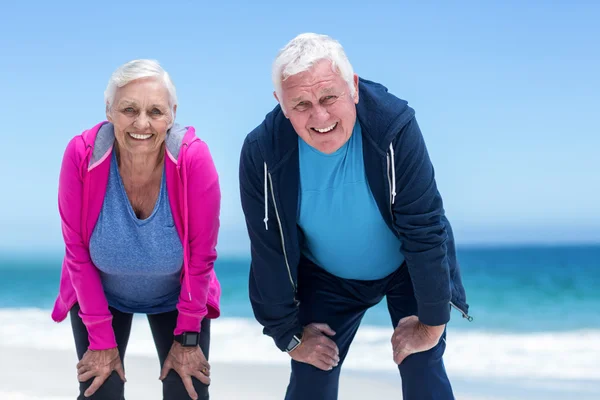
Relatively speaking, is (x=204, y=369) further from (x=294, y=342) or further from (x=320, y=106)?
(x=320, y=106)

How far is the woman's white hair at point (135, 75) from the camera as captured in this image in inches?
97.2

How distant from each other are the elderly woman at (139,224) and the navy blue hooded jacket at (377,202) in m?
0.23

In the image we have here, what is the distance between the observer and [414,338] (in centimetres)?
246

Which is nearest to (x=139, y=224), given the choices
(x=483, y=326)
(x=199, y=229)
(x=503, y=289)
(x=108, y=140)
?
(x=199, y=229)

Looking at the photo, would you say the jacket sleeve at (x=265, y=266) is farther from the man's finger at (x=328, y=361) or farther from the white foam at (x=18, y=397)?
the white foam at (x=18, y=397)

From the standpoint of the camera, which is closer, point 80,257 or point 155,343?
point 80,257

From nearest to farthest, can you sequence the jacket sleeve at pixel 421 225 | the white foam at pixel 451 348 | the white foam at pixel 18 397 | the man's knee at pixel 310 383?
the jacket sleeve at pixel 421 225 → the man's knee at pixel 310 383 → the white foam at pixel 18 397 → the white foam at pixel 451 348

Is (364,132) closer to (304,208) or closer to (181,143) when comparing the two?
(304,208)

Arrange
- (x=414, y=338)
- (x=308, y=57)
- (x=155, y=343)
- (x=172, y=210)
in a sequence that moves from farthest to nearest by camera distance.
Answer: (x=155, y=343)
(x=172, y=210)
(x=414, y=338)
(x=308, y=57)

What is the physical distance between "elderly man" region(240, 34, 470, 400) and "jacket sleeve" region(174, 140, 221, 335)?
0.58ft

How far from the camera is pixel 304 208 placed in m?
2.40

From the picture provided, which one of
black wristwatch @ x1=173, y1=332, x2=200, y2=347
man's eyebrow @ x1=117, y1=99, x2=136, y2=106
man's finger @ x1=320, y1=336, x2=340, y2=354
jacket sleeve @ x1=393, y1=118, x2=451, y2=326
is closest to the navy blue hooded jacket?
jacket sleeve @ x1=393, y1=118, x2=451, y2=326

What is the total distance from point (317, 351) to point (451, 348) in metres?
3.56

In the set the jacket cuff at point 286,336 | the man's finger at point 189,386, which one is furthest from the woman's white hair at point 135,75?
the man's finger at point 189,386
